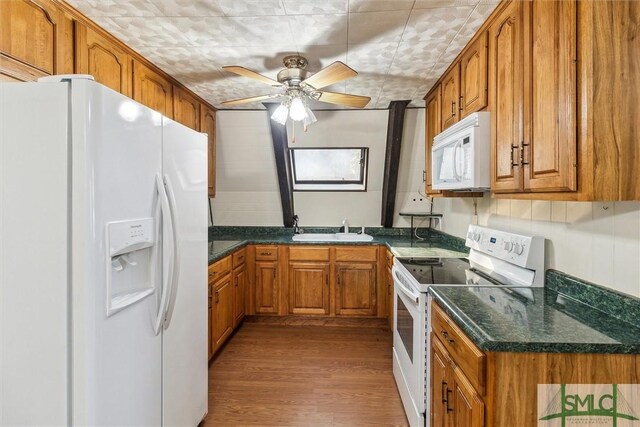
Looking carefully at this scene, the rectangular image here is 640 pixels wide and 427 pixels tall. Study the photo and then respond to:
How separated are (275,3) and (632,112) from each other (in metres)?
1.54

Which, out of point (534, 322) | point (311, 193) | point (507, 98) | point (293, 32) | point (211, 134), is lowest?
point (534, 322)

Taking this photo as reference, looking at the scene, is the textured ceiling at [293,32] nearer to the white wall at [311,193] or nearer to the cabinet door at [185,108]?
the cabinet door at [185,108]

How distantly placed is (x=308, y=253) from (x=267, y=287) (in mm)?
566

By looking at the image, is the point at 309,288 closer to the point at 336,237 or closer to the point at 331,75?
the point at 336,237

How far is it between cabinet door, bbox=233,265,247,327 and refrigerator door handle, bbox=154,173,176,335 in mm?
1777

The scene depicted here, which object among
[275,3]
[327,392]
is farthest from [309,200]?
[275,3]

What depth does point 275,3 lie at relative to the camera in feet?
5.49

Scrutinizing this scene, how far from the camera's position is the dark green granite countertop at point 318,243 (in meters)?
2.88

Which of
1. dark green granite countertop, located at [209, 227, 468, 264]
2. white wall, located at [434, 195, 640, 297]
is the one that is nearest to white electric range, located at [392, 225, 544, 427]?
white wall, located at [434, 195, 640, 297]

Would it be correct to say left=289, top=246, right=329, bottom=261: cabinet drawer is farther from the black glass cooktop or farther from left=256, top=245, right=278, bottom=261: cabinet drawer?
the black glass cooktop

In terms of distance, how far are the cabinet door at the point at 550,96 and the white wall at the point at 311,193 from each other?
215 cm

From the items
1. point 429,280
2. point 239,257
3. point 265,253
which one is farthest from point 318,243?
point 429,280

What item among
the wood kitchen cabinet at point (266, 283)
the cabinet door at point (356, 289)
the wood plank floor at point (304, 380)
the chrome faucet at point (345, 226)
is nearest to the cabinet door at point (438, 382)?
the wood plank floor at point (304, 380)

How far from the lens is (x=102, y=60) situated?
1.94 metres
